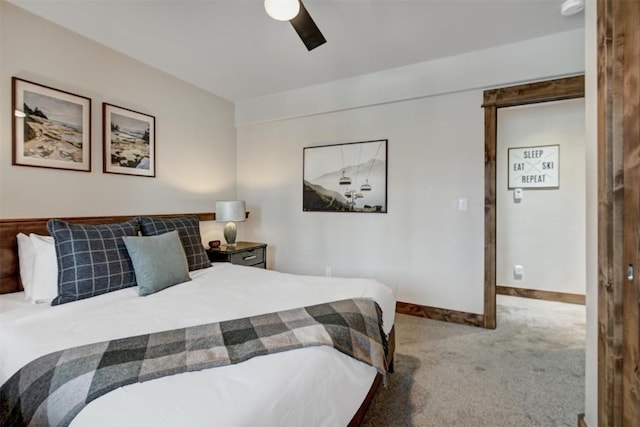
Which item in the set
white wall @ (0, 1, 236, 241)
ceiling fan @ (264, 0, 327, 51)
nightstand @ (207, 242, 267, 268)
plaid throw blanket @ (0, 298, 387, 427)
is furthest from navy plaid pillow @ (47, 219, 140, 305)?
ceiling fan @ (264, 0, 327, 51)

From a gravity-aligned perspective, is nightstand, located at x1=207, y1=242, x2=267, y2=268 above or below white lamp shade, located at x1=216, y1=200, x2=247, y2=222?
below

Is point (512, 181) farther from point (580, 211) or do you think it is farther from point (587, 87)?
point (587, 87)

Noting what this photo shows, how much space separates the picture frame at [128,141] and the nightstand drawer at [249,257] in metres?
1.19

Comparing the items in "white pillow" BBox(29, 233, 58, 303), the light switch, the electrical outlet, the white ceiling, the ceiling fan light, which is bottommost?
the electrical outlet

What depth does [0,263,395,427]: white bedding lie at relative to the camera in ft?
2.65

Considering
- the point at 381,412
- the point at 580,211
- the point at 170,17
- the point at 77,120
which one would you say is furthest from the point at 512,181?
the point at 77,120

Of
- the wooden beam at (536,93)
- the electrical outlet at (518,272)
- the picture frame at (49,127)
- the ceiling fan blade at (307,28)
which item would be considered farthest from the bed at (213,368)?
the electrical outlet at (518,272)

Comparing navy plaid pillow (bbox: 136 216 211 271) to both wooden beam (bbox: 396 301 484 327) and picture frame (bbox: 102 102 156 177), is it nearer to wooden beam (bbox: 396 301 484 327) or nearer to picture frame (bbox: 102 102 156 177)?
picture frame (bbox: 102 102 156 177)

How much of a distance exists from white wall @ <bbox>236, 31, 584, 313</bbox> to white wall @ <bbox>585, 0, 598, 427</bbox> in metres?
1.34

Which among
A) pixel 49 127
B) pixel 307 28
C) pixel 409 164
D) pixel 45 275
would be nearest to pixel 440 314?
pixel 409 164

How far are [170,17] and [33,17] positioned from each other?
955 mm

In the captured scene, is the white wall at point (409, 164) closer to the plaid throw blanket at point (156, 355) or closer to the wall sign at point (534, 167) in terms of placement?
the wall sign at point (534, 167)

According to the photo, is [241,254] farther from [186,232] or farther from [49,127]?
[49,127]

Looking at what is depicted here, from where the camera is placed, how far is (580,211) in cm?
359
